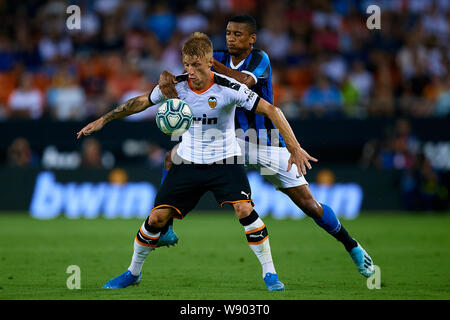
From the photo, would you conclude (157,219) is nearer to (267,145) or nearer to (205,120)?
(205,120)

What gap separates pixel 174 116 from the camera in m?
6.90

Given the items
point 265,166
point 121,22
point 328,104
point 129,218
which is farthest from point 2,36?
point 265,166

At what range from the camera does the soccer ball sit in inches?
272

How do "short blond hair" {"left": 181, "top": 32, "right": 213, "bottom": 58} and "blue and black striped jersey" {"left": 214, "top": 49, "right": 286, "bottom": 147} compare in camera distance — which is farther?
"blue and black striped jersey" {"left": 214, "top": 49, "right": 286, "bottom": 147}

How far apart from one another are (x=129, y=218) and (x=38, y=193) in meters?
2.12

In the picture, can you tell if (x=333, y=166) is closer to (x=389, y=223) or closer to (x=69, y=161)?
(x=389, y=223)

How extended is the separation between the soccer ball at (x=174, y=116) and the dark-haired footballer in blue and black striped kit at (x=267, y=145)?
95cm

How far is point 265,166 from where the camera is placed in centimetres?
809

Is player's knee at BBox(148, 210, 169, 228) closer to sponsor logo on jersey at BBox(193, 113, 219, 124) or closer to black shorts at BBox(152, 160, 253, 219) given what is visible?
black shorts at BBox(152, 160, 253, 219)

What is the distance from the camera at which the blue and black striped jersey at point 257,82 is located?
8039mm

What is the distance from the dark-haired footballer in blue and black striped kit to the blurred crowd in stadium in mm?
8340

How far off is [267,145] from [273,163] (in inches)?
8.7

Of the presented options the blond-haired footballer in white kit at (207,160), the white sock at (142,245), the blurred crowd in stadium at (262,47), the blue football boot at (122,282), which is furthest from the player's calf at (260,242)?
the blurred crowd in stadium at (262,47)

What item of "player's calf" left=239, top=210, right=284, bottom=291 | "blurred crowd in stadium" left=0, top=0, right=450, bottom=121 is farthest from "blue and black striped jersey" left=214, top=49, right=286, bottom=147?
"blurred crowd in stadium" left=0, top=0, right=450, bottom=121
